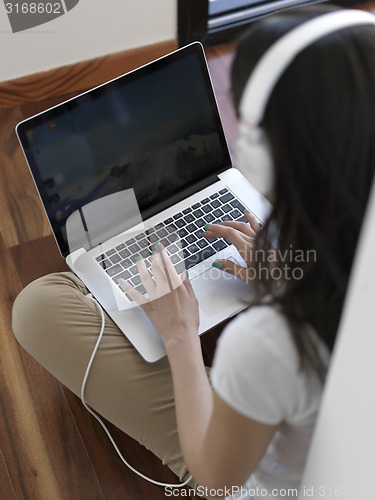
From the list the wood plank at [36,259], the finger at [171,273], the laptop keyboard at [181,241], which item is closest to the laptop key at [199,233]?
the laptop keyboard at [181,241]

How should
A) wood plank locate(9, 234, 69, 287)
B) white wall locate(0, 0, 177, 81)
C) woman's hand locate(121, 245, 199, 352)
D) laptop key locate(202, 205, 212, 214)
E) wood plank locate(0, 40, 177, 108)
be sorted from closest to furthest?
woman's hand locate(121, 245, 199, 352)
laptop key locate(202, 205, 212, 214)
wood plank locate(9, 234, 69, 287)
white wall locate(0, 0, 177, 81)
wood plank locate(0, 40, 177, 108)

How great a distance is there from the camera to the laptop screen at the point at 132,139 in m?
0.94

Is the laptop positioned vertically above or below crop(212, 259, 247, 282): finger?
above

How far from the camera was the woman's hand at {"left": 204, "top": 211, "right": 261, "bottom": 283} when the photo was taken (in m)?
1.00

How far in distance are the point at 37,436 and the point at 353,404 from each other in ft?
3.13

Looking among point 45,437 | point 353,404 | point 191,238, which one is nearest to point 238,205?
point 191,238

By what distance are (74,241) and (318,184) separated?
0.66 meters

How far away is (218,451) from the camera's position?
65 cm

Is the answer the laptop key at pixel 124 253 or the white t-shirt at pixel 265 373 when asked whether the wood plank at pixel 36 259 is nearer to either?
the laptop key at pixel 124 253

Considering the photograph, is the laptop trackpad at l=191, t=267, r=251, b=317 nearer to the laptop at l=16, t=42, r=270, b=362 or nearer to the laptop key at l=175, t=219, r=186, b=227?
the laptop at l=16, t=42, r=270, b=362

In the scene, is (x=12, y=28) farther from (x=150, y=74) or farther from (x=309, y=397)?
(x=309, y=397)

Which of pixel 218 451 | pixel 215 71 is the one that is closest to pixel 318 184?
pixel 218 451

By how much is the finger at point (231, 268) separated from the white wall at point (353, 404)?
1.61 feet

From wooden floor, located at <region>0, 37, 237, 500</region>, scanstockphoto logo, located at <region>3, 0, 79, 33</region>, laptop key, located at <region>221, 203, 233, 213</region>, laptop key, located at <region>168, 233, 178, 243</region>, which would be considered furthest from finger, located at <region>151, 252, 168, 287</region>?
scanstockphoto logo, located at <region>3, 0, 79, 33</region>
